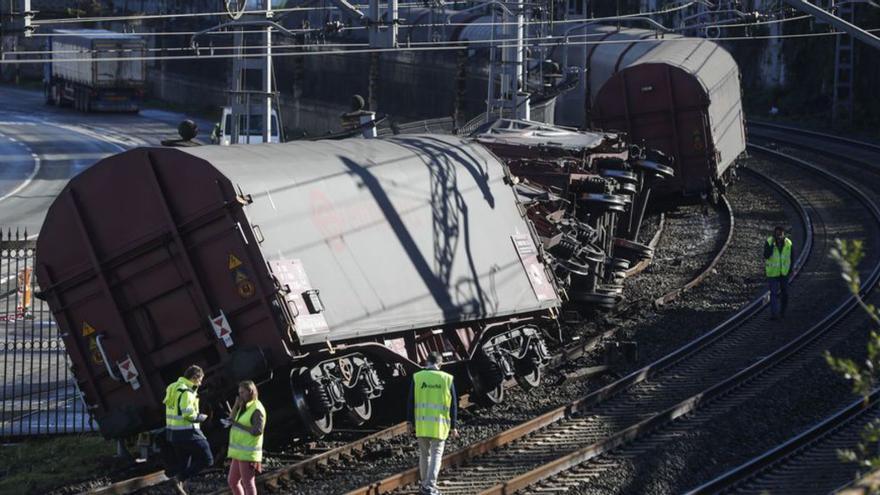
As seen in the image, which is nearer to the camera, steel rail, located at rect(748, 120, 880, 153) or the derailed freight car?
the derailed freight car

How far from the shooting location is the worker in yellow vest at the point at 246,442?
11.8m

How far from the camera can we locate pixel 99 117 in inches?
2525

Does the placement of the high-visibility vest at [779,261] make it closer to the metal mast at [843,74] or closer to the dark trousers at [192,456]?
the dark trousers at [192,456]

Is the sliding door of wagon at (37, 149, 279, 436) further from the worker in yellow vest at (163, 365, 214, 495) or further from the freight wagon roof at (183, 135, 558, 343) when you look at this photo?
the worker in yellow vest at (163, 365, 214, 495)

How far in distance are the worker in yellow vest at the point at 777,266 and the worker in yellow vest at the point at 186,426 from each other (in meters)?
11.6

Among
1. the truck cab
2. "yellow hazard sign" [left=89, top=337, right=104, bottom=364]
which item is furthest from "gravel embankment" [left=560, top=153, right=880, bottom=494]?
the truck cab

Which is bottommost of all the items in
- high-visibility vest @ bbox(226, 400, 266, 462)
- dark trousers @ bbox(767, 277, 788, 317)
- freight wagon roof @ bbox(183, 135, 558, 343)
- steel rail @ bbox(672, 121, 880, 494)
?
steel rail @ bbox(672, 121, 880, 494)

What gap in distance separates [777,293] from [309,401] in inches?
415

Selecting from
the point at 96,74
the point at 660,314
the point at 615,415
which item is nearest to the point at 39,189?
the point at 96,74

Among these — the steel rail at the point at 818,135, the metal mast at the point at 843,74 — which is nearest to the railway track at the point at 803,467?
the steel rail at the point at 818,135

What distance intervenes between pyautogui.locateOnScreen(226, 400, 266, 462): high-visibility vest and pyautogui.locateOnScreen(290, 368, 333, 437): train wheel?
1.48 metres

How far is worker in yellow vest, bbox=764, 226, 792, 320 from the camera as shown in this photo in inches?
846

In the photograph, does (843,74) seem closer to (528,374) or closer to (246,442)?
(528,374)

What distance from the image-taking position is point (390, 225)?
15031mm
